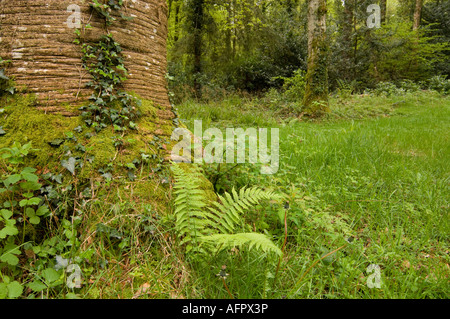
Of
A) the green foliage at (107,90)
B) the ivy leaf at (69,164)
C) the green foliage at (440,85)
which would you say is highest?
the green foliage at (440,85)

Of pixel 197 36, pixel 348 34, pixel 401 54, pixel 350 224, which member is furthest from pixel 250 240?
pixel 401 54

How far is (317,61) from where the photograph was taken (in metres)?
6.61

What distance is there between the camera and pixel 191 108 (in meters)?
7.52

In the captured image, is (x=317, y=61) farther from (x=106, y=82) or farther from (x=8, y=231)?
(x=8, y=231)

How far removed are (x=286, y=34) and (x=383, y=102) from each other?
18.5 ft

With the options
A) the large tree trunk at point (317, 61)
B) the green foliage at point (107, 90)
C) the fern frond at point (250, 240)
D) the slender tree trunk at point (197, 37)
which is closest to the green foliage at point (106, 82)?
the green foliage at point (107, 90)

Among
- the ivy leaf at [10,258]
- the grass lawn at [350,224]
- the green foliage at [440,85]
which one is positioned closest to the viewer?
the ivy leaf at [10,258]

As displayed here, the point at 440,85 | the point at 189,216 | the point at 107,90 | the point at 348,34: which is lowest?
the point at 189,216

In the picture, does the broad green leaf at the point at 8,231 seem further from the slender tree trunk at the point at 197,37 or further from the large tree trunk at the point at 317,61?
the slender tree trunk at the point at 197,37

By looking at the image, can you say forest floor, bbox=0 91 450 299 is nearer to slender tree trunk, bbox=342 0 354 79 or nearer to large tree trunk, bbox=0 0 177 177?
large tree trunk, bbox=0 0 177 177

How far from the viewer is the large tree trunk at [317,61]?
6.41m

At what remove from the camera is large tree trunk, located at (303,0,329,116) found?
253 inches

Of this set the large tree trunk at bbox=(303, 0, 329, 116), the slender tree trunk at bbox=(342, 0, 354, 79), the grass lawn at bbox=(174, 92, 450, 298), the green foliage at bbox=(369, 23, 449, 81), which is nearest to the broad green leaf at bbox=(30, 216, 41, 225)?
the grass lawn at bbox=(174, 92, 450, 298)

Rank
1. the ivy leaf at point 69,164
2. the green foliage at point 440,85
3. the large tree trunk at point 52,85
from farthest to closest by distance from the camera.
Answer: the green foliage at point 440,85, the large tree trunk at point 52,85, the ivy leaf at point 69,164
